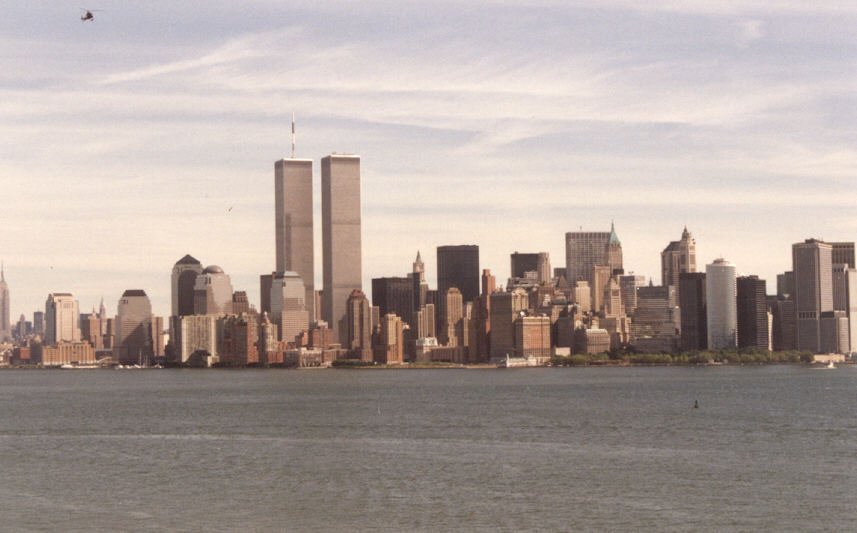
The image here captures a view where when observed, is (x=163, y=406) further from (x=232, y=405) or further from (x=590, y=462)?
(x=590, y=462)

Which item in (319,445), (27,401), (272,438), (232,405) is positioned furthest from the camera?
(27,401)

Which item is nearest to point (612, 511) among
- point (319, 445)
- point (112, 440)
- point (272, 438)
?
point (319, 445)

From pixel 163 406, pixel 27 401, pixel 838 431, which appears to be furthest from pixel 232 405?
pixel 838 431

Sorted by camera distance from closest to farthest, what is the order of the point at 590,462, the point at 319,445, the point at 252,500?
1. the point at 252,500
2. the point at 590,462
3. the point at 319,445

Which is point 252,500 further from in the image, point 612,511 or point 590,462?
point 590,462

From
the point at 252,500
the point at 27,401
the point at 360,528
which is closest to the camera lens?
the point at 360,528

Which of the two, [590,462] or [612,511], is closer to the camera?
[612,511]
